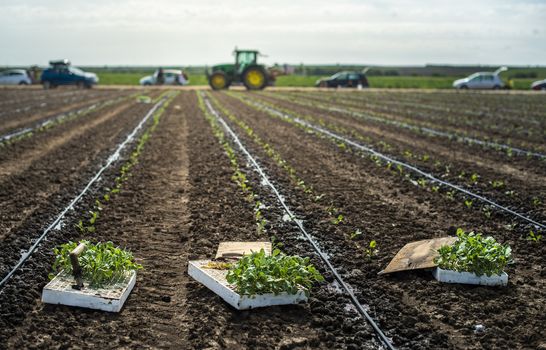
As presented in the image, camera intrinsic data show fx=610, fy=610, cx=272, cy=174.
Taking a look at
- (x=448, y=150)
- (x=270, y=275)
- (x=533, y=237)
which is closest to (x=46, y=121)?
(x=448, y=150)

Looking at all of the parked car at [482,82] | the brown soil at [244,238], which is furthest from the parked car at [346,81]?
the brown soil at [244,238]

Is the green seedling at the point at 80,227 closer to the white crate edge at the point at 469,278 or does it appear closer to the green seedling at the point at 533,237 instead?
the white crate edge at the point at 469,278

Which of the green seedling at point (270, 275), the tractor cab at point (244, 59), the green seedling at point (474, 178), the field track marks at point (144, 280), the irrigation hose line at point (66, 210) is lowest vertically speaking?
the field track marks at point (144, 280)

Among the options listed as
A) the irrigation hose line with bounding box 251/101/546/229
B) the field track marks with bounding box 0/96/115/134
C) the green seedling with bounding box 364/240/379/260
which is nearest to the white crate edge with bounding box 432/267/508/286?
the green seedling with bounding box 364/240/379/260

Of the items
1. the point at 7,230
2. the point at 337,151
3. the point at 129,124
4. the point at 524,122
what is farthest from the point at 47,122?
the point at 524,122

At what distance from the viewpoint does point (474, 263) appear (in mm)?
5910

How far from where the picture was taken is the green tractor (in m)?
40.5

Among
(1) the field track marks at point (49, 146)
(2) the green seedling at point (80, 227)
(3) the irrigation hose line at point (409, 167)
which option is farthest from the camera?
(1) the field track marks at point (49, 146)

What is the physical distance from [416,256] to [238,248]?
1.87m

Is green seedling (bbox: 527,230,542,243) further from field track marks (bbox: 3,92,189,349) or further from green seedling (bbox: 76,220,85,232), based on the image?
green seedling (bbox: 76,220,85,232)

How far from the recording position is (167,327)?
501 centimetres

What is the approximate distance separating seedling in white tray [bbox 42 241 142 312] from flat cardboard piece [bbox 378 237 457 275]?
254 cm

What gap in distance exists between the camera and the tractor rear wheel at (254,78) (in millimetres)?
40781

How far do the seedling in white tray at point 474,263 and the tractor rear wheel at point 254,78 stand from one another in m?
35.5
